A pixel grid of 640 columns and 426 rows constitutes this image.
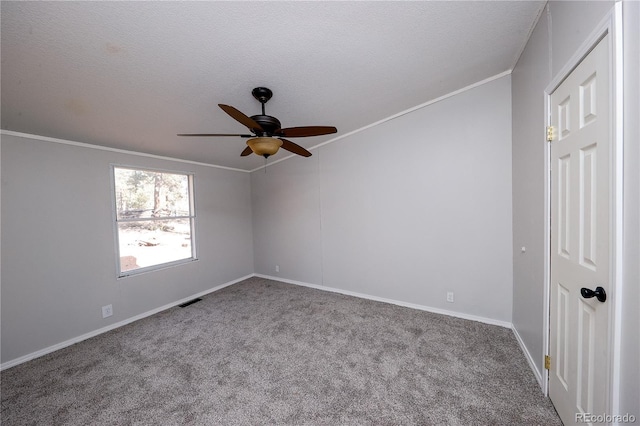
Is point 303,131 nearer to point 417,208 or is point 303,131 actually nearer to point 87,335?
point 417,208

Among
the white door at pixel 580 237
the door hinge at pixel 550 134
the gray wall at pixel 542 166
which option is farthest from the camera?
the door hinge at pixel 550 134

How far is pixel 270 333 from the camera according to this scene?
266 cm

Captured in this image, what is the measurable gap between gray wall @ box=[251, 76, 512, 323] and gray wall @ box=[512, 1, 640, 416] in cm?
21

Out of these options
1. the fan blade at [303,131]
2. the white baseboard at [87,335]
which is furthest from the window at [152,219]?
the fan blade at [303,131]

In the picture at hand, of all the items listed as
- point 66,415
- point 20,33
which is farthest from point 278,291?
point 20,33

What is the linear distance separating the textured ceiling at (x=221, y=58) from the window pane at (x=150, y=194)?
0.59m

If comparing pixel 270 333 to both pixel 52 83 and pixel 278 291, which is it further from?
pixel 52 83

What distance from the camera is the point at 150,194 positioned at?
3.36m

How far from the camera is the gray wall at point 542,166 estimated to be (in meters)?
0.91

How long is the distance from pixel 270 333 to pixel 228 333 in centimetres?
49

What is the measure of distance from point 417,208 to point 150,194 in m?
3.77

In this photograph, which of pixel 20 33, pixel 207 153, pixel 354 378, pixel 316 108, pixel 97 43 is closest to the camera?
pixel 20 33

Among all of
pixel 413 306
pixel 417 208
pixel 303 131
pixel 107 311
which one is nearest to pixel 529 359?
pixel 413 306

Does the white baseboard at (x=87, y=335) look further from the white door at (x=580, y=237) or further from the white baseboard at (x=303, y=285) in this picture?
the white door at (x=580, y=237)
